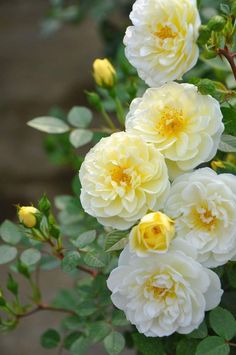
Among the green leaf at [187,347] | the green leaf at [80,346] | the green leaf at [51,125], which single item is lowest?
the green leaf at [80,346]

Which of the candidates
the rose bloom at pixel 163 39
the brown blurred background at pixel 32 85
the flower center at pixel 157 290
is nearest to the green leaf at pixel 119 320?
the flower center at pixel 157 290

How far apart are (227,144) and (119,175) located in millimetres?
142

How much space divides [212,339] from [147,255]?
16 centimetres

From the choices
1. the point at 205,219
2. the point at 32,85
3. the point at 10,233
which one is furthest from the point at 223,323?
the point at 32,85

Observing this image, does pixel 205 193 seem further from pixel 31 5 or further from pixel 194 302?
pixel 31 5

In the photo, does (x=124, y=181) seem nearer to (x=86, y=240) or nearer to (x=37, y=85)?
(x=86, y=240)

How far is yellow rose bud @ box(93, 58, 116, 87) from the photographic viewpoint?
1038 millimetres

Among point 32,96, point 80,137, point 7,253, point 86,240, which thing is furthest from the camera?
point 32,96

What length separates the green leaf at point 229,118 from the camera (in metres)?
0.80

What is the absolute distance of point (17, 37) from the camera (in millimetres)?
3775

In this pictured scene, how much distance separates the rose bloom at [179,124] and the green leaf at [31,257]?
28 centimetres

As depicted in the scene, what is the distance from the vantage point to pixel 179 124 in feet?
2.52

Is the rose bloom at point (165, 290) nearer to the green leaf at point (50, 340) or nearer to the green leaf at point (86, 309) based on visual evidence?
the green leaf at point (86, 309)

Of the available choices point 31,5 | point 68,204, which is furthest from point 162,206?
point 31,5
